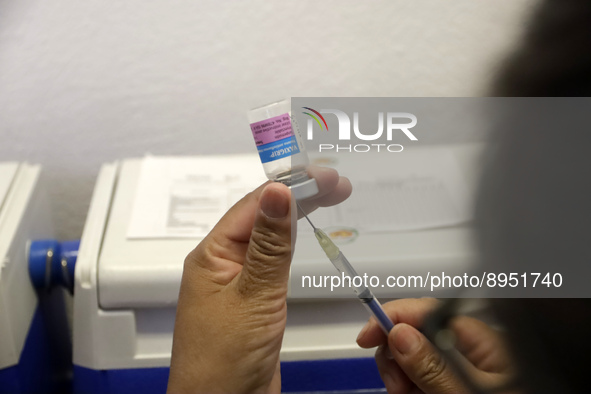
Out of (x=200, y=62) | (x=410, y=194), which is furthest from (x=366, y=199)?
(x=200, y=62)

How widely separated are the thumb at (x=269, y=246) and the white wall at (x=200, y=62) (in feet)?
1.07

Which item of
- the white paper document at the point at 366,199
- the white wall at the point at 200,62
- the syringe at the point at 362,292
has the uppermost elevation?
the white wall at the point at 200,62

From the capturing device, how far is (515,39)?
2.08 feet

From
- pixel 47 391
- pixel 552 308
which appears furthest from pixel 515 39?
pixel 47 391

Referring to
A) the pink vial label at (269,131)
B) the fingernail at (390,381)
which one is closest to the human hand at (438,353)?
the fingernail at (390,381)

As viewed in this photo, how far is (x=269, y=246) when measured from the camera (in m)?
0.44

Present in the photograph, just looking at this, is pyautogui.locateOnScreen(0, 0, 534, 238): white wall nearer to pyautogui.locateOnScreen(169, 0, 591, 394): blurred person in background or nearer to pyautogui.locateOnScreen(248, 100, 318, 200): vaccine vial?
pyautogui.locateOnScreen(169, 0, 591, 394): blurred person in background

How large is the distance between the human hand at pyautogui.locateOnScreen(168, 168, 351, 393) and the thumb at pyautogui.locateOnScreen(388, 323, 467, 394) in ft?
0.38

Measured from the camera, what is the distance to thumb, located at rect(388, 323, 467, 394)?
489 mm

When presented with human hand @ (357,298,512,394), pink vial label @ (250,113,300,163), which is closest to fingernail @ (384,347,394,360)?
human hand @ (357,298,512,394)

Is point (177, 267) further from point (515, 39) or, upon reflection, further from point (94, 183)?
point (515, 39)

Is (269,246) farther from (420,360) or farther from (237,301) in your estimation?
(420,360)

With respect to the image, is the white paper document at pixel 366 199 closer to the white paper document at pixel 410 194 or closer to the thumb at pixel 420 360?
the white paper document at pixel 410 194

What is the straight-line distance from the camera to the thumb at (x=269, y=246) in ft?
1.39
